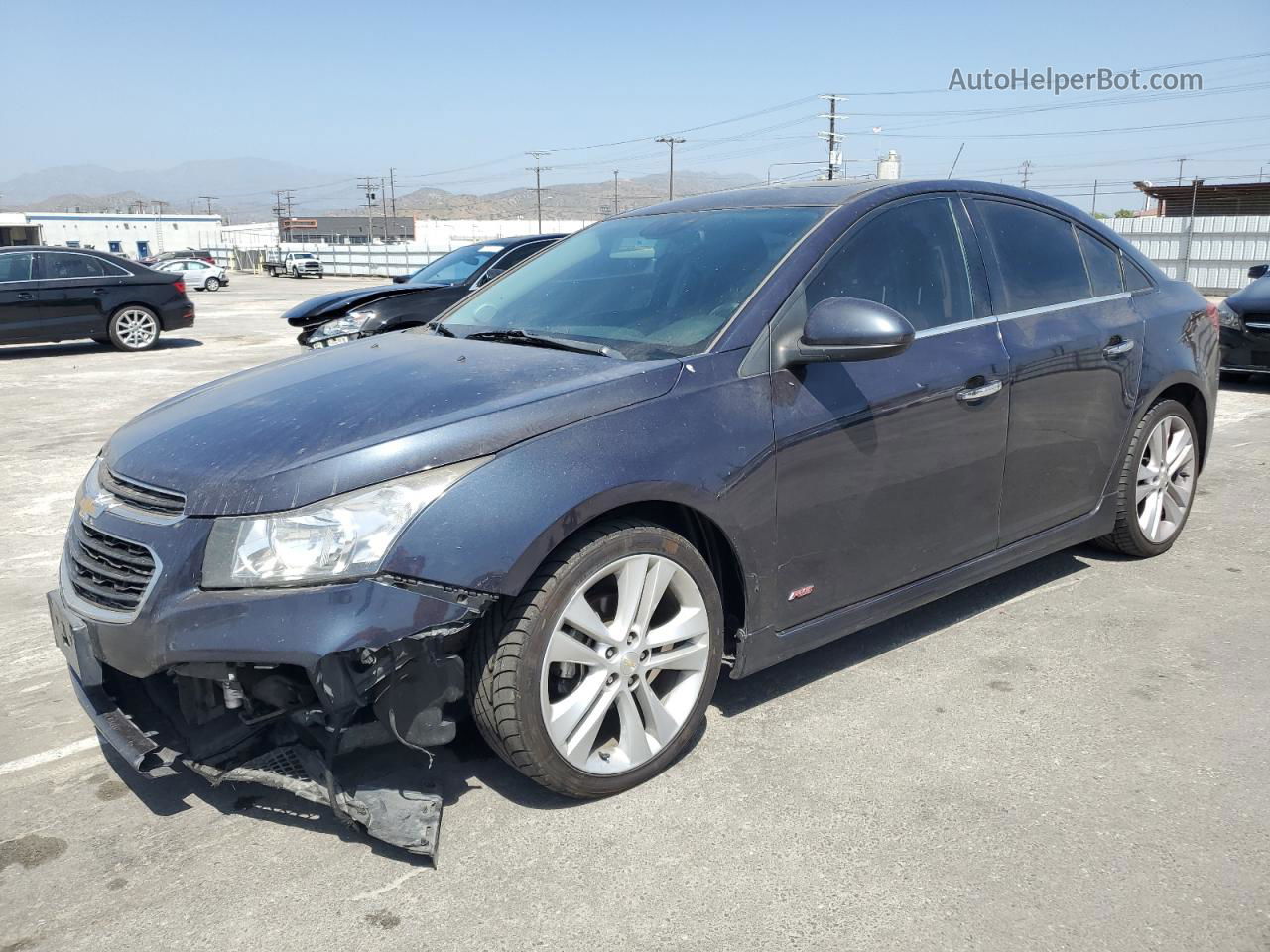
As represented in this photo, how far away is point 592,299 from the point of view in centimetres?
369

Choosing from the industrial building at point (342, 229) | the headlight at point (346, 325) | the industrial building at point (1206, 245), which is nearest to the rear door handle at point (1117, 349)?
the headlight at point (346, 325)

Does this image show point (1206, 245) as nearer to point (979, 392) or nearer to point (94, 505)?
point (979, 392)

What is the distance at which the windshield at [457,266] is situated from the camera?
441 inches

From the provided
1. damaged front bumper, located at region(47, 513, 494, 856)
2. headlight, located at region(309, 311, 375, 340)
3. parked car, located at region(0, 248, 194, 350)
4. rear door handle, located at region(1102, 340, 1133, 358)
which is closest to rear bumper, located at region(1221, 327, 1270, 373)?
rear door handle, located at region(1102, 340, 1133, 358)

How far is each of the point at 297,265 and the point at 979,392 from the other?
51.8 meters

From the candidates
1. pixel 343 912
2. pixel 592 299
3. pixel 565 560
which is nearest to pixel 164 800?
pixel 343 912

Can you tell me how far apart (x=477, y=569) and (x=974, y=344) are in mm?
2113

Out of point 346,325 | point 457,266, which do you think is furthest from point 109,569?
point 457,266

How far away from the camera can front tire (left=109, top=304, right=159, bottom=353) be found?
1512 centimetres

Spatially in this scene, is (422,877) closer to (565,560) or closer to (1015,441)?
(565,560)

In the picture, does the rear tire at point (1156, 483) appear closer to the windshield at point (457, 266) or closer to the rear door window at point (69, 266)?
the windshield at point (457, 266)

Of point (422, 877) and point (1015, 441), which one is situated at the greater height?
point (1015, 441)

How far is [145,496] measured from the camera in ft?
9.05

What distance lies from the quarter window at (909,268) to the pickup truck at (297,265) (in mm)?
51110
